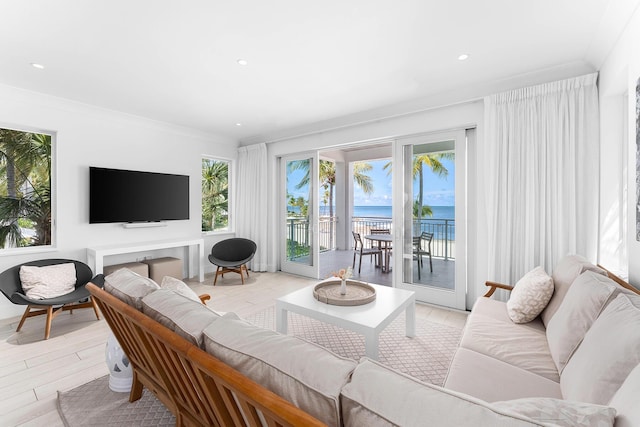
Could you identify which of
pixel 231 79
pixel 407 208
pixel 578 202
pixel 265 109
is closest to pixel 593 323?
pixel 578 202

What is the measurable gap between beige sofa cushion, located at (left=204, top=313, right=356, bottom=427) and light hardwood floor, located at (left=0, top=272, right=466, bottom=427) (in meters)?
1.62

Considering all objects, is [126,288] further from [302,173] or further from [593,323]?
[302,173]

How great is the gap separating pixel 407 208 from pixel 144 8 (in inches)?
129

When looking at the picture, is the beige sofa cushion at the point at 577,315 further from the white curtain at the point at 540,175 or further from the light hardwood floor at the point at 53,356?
the light hardwood floor at the point at 53,356

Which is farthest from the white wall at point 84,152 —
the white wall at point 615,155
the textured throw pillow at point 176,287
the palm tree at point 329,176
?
the white wall at point 615,155

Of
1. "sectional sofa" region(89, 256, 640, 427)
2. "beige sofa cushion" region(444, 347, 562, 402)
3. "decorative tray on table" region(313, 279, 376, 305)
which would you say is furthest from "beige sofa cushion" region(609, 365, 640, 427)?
"decorative tray on table" region(313, 279, 376, 305)

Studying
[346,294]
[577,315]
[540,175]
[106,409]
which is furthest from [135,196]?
[540,175]

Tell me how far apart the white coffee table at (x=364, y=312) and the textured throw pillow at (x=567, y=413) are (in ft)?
4.34

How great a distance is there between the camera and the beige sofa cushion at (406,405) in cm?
57

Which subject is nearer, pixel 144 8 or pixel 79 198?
pixel 144 8

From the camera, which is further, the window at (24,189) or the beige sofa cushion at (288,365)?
the window at (24,189)

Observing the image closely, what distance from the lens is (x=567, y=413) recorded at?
0.66 meters

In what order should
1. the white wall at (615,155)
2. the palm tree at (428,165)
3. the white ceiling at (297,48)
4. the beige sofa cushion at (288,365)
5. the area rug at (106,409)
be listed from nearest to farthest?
the beige sofa cushion at (288,365), the area rug at (106,409), the white ceiling at (297,48), the white wall at (615,155), the palm tree at (428,165)

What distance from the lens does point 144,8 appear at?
6.30 feet
